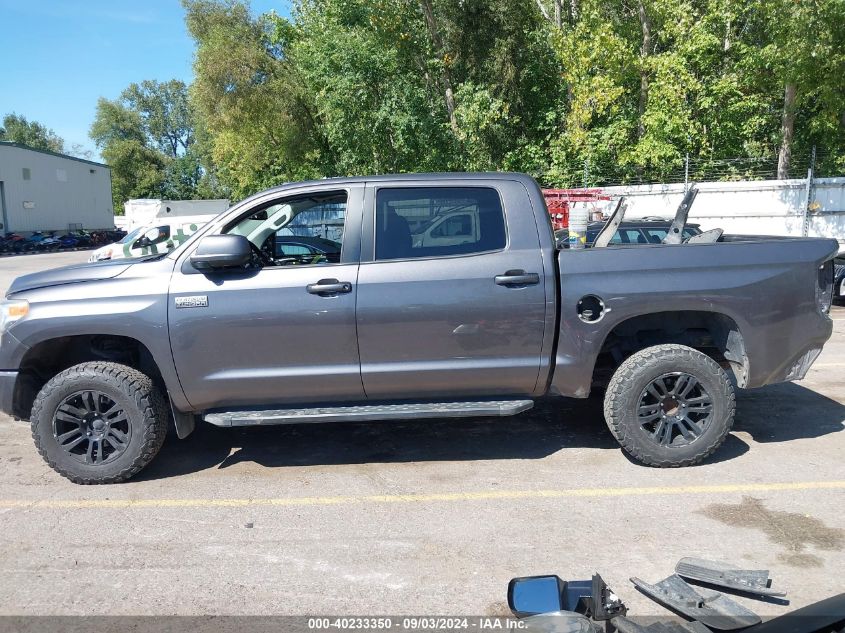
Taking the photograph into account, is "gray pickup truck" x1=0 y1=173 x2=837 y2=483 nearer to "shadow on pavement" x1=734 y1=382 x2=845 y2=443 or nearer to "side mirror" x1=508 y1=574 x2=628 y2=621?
"shadow on pavement" x1=734 y1=382 x2=845 y2=443

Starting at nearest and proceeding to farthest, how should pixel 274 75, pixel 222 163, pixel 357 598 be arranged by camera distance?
1. pixel 357 598
2. pixel 274 75
3. pixel 222 163

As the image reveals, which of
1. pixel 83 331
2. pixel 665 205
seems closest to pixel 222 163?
pixel 665 205

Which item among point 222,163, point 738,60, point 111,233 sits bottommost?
point 111,233

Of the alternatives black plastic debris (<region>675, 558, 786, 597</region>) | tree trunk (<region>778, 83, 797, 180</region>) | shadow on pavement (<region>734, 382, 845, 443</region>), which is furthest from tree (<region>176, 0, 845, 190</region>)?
black plastic debris (<region>675, 558, 786, 597</region>)

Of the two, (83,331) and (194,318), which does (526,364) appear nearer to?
(194,318)

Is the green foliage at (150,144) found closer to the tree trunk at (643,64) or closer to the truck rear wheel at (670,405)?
the tree trunk at (643,64)

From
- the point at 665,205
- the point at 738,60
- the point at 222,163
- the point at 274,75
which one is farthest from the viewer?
the point at 222,163

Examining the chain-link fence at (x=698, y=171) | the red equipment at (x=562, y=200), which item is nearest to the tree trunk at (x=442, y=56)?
the chain-link fence at (x=698, y=171)

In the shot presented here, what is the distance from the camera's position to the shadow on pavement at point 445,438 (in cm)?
507

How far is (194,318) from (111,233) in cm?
5002

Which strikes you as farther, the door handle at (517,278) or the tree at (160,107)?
the tree at (160,107)

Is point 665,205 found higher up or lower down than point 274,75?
lower down

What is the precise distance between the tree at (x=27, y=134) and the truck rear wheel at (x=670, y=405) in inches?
3679

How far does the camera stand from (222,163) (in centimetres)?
3597
